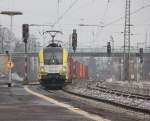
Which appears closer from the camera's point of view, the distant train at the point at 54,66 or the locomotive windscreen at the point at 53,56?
the distant train at the point at 54,66

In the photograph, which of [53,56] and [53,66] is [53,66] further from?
[53,56]

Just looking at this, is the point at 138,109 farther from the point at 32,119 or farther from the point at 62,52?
the point at 62,52

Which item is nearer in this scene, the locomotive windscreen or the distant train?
the distant train

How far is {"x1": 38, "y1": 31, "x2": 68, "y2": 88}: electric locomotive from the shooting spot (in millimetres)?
41531

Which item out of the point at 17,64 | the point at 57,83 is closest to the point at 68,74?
the point at 57,83

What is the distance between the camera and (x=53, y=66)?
41.9 meters

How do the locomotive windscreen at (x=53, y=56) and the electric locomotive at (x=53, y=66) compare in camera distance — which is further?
the locomotive windscreen at (x=53, y=56)

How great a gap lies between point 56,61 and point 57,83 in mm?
1632

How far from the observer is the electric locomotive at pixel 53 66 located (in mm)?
41531

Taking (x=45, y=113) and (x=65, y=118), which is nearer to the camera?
(x=65, y=118)

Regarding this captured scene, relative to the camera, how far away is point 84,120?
14266 mm

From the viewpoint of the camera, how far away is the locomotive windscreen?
138 feet

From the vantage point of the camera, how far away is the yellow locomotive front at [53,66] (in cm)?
4153

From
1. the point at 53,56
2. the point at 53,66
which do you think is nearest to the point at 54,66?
the point at 53,66
